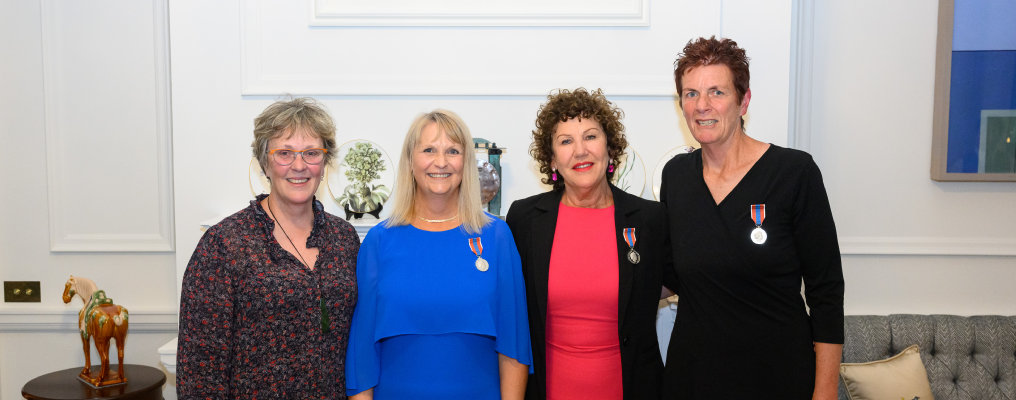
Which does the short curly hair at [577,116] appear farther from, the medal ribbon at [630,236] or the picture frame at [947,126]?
the picture frame at [947,126]

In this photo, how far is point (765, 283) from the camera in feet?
5.62

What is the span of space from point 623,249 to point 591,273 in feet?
0.42

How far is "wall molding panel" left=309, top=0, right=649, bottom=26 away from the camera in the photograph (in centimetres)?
268

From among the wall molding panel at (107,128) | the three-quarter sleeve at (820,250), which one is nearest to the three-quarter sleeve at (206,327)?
the three-quarter sleeve at (820,250)

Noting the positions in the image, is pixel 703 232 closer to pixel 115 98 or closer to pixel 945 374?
pixel 945 374

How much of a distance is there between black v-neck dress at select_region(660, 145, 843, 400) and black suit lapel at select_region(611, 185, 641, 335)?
17cm

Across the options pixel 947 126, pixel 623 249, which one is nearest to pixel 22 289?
pixel 623 249

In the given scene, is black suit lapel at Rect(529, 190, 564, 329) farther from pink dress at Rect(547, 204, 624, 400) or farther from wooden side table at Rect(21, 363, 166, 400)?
wooden side table at Rect(21, 363, 166, 400)

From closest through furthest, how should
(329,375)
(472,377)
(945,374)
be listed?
(329,375) < (472,377) < (945,374)

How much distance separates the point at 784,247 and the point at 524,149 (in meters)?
1.30

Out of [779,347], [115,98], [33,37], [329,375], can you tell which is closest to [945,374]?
[779,347]

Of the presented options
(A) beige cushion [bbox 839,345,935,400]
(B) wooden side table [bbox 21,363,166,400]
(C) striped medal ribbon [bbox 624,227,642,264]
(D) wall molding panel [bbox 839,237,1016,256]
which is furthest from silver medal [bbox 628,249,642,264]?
(B) wooden side table [bbox 21,363,166,400]

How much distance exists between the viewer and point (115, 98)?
3016 millimetres

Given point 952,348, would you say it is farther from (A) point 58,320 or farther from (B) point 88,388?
(A) point 58,320
